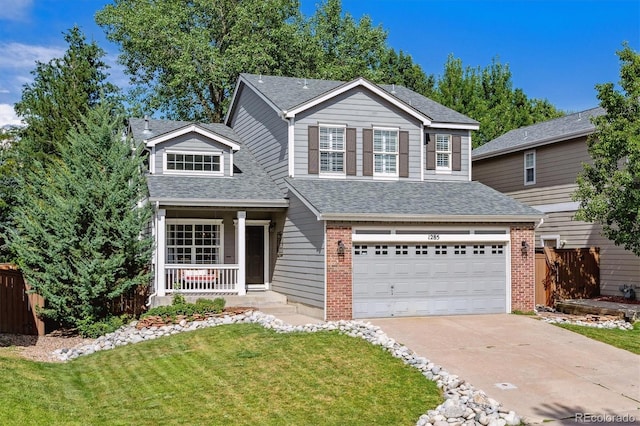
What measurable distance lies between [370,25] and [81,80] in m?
19.1

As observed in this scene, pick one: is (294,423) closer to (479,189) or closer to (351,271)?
(351,271)

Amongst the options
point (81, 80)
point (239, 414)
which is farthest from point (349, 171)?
point (81, 80)

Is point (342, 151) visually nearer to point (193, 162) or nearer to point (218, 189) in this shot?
point (218, 189)

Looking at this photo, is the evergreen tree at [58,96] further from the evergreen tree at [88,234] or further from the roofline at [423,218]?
the roofline at [423,218]

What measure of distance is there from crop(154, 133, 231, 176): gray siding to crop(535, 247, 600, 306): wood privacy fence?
35.5 feet

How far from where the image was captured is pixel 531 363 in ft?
40.2

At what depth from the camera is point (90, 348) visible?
15305 mm

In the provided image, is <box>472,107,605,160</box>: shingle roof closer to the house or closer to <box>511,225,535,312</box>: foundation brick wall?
the house

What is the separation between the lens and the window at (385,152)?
20.6 m

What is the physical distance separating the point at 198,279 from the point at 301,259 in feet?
10.6

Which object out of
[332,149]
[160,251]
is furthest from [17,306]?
[332,149]

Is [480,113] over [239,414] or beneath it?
over

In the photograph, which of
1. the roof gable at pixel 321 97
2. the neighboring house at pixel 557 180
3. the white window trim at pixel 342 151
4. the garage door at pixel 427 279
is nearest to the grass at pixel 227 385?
→ the garage door at pixel 427 279

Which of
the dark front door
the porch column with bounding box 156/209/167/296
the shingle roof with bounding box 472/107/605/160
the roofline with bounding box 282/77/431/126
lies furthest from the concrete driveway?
the shingle roof with bounding box 472/107/605/160
